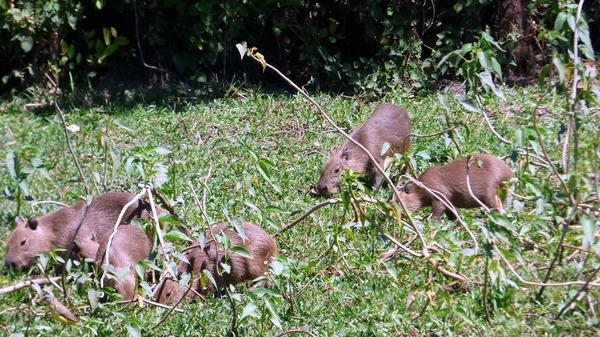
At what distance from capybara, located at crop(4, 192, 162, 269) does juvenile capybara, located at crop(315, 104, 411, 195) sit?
1.66 meters

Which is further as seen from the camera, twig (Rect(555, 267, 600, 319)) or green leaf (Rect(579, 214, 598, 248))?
twig (Rect(555, 267, 600, 319))

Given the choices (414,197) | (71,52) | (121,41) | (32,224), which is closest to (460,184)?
(414,197)

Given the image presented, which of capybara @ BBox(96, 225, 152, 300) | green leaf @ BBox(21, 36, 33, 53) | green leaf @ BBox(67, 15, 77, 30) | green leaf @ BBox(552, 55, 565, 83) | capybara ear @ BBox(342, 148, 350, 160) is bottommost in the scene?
capybara ear @ BBox(342, 148, 350, 160)

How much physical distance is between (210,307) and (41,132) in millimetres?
3937

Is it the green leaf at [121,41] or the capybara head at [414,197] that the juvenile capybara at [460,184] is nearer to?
the capybara head at [414,197]

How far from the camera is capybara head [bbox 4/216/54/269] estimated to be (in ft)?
18.8

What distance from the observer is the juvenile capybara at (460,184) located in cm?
578

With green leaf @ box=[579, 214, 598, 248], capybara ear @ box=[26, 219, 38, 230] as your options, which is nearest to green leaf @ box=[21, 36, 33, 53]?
capybara ear @ box=[26, 219, 38, 230]

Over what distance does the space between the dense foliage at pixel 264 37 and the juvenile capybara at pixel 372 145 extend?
1.60m

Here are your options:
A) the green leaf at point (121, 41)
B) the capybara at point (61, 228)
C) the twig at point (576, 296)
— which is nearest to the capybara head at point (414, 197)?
the capybara at point (61, 228)

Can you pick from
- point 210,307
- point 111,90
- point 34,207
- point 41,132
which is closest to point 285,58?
point 111,90

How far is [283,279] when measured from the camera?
14.8 ft

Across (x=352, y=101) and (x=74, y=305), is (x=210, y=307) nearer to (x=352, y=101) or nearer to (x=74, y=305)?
(x=74, y=305)

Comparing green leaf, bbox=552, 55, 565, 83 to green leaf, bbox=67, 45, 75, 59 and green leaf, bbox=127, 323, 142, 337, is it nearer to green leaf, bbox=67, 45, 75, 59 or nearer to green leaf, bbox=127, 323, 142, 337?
green leaf, bbox=127, 323, 142, 337
